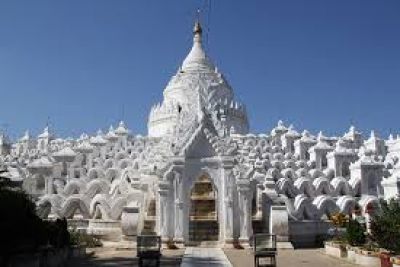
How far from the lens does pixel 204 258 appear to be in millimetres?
21000

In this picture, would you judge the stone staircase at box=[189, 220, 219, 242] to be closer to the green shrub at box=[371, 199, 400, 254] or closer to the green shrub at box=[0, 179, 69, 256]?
the green shrub at box=[371, 199, 400, 254]

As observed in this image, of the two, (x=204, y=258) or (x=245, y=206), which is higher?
(x=245, y=206)

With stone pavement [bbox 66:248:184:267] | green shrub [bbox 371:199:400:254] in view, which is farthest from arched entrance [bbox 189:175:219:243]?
green shrub [bbox 371:199:400:254]

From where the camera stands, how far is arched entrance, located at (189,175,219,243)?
90.6 feet

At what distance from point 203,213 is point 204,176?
1.99 meters

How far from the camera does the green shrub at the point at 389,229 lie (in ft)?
56.5

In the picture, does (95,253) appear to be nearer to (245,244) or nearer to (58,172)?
(245,244)

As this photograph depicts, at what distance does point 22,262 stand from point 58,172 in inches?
A: 1032

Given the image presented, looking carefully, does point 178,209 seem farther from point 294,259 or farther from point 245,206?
point 294,259

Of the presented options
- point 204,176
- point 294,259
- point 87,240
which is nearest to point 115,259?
point 87,240

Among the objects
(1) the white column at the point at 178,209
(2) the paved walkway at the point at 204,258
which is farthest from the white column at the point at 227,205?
(1) the white column at the point at 178,209

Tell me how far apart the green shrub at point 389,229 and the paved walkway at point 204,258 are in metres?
4.91

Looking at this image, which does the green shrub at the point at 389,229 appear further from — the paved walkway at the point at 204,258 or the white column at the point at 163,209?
the white column at the point at 163,209

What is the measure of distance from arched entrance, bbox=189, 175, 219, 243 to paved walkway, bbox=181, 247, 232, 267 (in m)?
2.25
